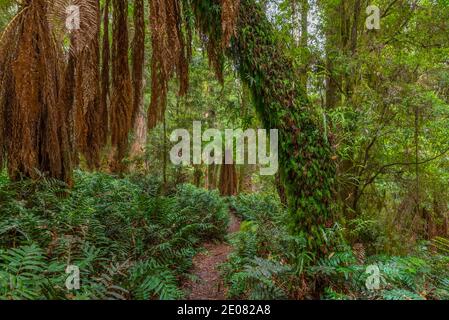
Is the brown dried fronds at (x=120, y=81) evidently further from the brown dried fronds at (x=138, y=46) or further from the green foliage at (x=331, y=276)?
the green foliage at (x=331, y=276)

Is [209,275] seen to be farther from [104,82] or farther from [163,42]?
[163,42]

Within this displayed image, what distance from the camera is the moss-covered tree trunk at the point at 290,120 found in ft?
11.4

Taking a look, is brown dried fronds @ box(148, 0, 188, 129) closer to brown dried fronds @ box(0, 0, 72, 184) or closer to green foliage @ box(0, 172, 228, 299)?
brown dried fronds @ box(0, 0, 72, 184)

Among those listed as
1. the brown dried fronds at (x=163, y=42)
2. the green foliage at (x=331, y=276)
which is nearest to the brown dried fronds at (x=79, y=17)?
the brown dried fronds at (x=163, y=42)

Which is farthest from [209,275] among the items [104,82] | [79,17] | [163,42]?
[79,17]

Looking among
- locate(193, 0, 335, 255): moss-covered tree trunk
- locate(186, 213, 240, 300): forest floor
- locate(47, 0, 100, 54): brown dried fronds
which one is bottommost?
locate(186, 213, 240, 300): forest floor

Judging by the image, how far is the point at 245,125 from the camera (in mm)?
5336

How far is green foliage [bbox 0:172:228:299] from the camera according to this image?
283cm

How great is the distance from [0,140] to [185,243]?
292 cm

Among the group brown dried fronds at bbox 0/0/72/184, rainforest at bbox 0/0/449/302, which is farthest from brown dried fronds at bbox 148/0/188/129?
brown dried fronds at bbox 0/0/72/184

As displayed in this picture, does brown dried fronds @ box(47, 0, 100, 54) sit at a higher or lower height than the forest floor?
higher

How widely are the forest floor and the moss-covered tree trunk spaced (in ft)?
4.34

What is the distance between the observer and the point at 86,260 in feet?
10.8

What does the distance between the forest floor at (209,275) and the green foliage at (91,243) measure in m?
0.22
